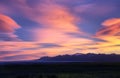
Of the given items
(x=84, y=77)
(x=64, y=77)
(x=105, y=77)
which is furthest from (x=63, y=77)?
(x=105, y=77)

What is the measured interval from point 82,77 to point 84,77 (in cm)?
37

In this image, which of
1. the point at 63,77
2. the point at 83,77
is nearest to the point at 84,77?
the point at 83,77

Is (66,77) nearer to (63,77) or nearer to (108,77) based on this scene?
(63,77)

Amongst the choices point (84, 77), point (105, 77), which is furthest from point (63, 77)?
point (105, 77)

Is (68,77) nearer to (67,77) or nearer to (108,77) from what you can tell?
(67,77)

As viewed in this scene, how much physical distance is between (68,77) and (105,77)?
6972 millimetres

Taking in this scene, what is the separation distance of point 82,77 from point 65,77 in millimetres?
3015

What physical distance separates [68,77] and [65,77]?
1.78 ft

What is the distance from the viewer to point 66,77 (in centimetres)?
5750

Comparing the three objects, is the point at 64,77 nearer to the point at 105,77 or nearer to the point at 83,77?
the point at 83,77

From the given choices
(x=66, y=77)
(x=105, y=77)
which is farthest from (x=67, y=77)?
(x=105, y=77)

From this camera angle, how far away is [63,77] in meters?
57.8

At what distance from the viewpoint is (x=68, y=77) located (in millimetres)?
57781

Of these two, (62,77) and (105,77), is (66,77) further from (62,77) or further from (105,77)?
(105,77)
